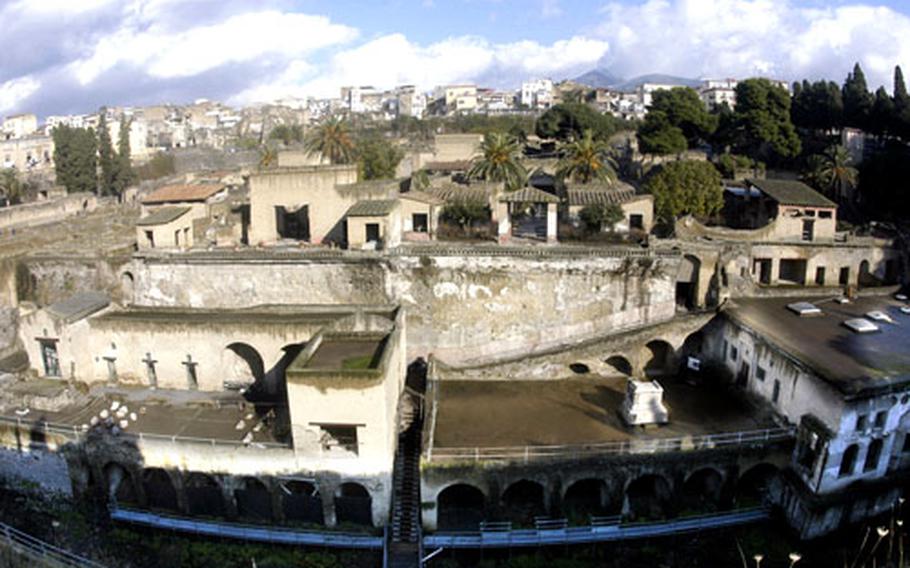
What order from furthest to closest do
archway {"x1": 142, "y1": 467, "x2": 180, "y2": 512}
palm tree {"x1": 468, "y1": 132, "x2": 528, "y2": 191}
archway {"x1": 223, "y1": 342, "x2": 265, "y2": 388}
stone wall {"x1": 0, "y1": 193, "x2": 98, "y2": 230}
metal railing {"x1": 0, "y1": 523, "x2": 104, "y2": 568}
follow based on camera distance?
stone wall {"x1": 0, "y1": 193, "x2": 98, "y2": 230} → palm tree {"x1": 468, "y1": 132, "x2": 528, "y2": 191} → archway {"x1": 223, "y1": 342, "x2": 265, "y2": 388} → archway {"x1": 142, "y1": 467, "x2": 180, "y2": 512} → metal railing {"x1": 0, "y1": 523, "x2": 104, "y2": 568}

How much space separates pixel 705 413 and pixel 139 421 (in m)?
23.1

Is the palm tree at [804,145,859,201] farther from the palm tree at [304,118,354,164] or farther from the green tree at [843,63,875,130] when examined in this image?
the palm tree at [304,118,354,164]

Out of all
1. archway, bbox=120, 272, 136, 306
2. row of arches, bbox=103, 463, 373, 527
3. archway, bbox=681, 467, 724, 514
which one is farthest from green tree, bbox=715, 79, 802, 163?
archway, bbox=120, 272, 136, 306

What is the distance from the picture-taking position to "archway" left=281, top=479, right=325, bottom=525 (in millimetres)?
23656

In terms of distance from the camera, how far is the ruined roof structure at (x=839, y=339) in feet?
74.8

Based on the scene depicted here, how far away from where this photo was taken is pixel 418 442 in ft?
87.1

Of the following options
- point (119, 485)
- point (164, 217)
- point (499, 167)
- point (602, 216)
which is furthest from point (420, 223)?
point (119, 485)

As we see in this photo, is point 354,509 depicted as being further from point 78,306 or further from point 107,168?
point 107,168

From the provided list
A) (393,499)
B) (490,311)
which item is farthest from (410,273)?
(393,499)

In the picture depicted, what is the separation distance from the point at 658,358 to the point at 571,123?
41.7 meters

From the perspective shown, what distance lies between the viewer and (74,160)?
212 ft

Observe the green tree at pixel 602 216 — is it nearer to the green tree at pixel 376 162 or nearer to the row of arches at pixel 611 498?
the row of arches at pixel 611 498

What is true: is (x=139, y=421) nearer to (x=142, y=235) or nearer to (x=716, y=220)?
(x=142, y=235)

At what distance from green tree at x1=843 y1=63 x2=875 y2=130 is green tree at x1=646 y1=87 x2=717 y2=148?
10881mm
